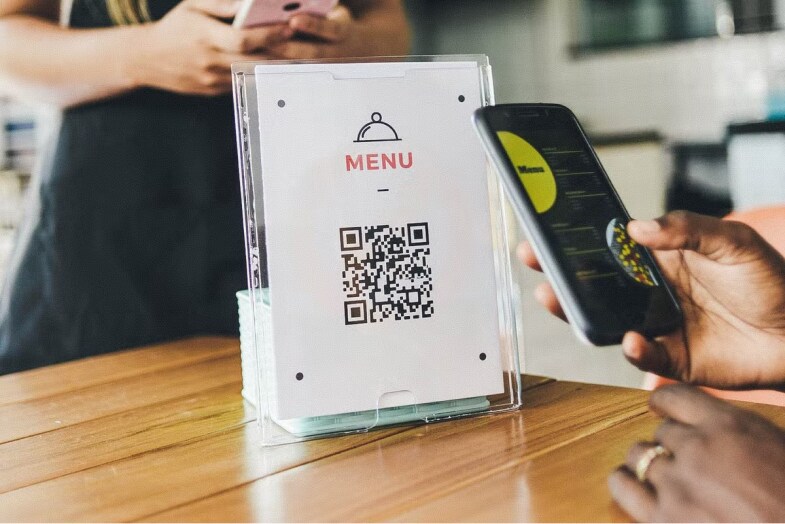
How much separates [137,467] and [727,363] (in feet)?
1.70

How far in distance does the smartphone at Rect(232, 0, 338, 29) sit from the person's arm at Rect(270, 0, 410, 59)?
1cm

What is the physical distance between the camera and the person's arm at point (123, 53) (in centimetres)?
112

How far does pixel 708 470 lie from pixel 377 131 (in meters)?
0.39

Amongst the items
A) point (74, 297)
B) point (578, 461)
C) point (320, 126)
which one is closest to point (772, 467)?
point (578, 461)

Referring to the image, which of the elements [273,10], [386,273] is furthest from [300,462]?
[273,10]

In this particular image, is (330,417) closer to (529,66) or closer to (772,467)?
(772,467)

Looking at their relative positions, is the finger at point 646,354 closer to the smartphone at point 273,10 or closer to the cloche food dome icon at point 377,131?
the cloche food dome icon at point 377,131

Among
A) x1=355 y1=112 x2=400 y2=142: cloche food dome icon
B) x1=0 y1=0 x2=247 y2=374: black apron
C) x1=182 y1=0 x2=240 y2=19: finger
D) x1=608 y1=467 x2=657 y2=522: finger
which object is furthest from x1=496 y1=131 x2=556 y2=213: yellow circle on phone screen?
x1=0 y1=0 x2=247 y2=374: black apron

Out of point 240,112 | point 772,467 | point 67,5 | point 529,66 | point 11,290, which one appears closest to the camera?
point 772,467

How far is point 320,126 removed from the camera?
729 mm

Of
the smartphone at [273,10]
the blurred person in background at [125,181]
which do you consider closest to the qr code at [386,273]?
the smartphone at [273,10]

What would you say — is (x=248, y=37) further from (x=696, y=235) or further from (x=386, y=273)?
(x=696, y=235)

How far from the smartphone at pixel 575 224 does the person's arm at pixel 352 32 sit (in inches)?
18.3

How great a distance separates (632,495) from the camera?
1.71 ft
